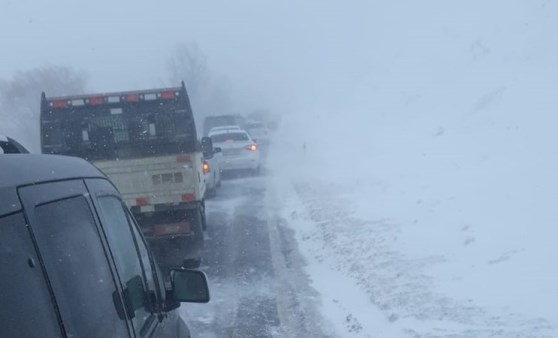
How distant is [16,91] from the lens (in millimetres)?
47562

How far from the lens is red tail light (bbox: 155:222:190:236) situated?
11.3m

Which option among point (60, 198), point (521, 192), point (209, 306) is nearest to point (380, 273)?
point (209, 306)

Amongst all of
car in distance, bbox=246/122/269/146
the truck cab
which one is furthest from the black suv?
car in distance, bbox=246/122/269/146

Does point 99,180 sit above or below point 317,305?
above

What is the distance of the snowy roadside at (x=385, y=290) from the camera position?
22.8ft

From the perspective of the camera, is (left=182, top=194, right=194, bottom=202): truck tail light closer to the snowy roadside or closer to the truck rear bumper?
the truck rear bumper

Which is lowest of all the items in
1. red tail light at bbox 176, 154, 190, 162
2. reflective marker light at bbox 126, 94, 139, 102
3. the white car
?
the white car

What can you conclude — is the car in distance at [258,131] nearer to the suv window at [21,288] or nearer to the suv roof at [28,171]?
the suv roof at [28,171]

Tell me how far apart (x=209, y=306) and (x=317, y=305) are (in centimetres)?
141

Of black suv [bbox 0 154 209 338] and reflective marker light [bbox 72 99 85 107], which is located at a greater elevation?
black suv [bbox 0 154 209 338]

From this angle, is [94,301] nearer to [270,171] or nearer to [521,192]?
[521,192]

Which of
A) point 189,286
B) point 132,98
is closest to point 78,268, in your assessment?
point 189,286

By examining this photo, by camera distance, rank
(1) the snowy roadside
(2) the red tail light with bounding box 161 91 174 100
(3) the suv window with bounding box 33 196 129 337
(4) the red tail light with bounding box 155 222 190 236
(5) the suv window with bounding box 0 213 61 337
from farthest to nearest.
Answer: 1. (2) the red tail light with bounding box 161 91 174 100
2. (4) the red tail light with bounding box 155 222 190 236
3. (1) the snowy roadside
4. (3) the suv window with bounding box 33 196 129 337
5. (5) the suv window with bounding box 0 213 61 337

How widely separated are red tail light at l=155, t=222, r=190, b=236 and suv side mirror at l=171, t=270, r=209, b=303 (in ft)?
25.3
